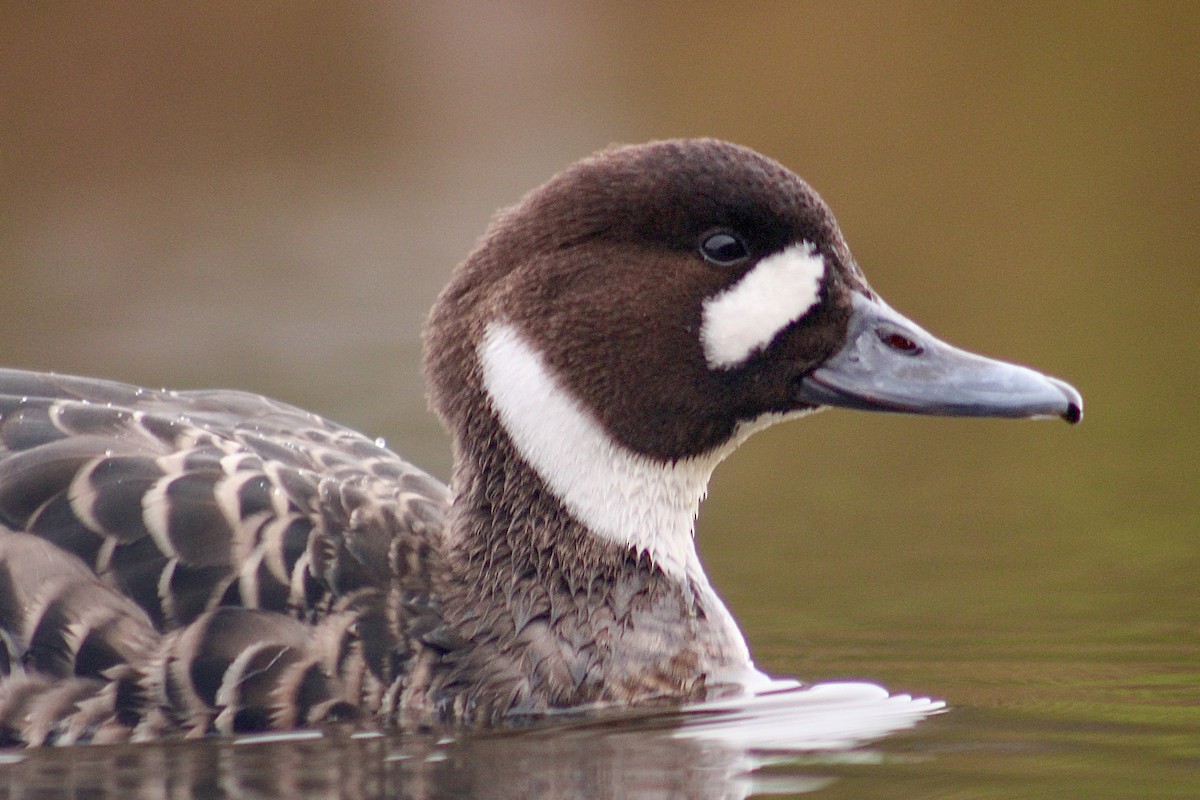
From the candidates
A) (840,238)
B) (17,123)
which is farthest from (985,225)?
(840,238)

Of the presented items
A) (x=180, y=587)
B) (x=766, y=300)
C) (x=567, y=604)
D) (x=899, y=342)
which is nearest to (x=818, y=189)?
(x=899, y=342)

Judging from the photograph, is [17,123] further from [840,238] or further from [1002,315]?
[840,238]

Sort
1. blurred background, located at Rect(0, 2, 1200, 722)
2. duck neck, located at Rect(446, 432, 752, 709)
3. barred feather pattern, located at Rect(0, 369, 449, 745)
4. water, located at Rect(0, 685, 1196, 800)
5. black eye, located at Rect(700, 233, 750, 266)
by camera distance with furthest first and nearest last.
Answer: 1. blurred background, located at Rect(0, 2, 1200, 722)
2. black eye, located at Rect(700, 233, 750, 266)
3. duck neck, located at Rect(446, 432, 752, 709)
4. barred feather pattern, located at Rect(0, 369, 449, 745)
5. water, located at Rect(0, 685, 1196, 800)

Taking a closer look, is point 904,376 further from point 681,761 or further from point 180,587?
point 180,587

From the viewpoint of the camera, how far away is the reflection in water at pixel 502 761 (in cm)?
487

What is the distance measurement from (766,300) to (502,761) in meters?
1.47

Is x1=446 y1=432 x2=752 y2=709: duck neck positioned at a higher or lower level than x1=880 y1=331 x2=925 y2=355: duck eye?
lower

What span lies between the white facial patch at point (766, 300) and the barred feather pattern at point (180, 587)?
40.4 inches

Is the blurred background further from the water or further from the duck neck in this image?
the water

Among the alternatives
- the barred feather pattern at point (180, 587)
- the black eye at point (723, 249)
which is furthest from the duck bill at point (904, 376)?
the barred feather pattern at point (180, 587)

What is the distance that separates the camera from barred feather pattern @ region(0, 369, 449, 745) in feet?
17.5

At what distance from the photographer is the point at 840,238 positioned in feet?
19.4

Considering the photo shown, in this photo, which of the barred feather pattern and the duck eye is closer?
the barred feather pattern

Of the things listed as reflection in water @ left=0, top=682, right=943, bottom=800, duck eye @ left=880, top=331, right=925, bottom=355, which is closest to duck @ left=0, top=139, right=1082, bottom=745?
duck eye @ left=880, top=331, right=925, bottom=355
